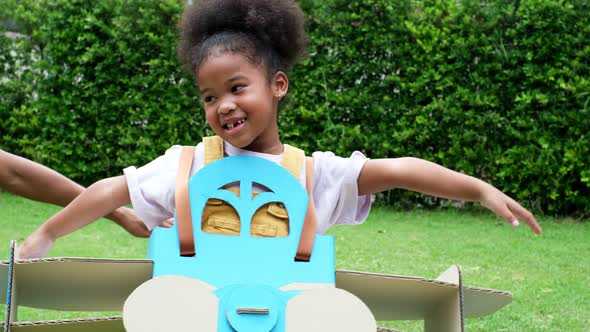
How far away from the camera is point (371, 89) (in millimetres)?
7270

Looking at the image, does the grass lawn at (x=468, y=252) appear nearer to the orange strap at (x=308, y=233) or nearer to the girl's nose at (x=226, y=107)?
the orange strap at (x=308, y=233)

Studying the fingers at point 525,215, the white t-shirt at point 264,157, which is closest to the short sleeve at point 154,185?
the white t-shirt at point 264,157

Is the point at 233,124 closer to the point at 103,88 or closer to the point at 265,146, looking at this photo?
the point at 265,146

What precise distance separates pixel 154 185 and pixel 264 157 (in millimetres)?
346

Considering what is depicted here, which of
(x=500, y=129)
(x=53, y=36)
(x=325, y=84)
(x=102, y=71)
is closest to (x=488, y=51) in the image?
(x=500, y=129)

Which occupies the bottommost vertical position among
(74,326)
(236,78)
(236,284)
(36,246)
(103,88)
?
(74,326)

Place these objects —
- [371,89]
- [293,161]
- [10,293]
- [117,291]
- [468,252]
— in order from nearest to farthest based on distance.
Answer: [10,293]
[117,291]
[293,161]
[468,252]
[371,89]

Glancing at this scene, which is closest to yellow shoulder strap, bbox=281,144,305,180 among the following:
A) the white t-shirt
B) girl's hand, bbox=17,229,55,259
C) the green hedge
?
the white t-shirt

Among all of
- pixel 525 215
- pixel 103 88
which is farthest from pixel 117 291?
pixel 103 88

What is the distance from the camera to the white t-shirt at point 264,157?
254cm

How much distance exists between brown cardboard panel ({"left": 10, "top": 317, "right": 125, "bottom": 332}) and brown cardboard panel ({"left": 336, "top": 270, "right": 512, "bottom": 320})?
0.63 m

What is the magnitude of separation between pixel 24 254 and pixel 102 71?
530cm

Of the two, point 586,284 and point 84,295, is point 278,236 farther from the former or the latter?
point 586,284

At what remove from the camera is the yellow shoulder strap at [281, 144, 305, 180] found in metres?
2.52
